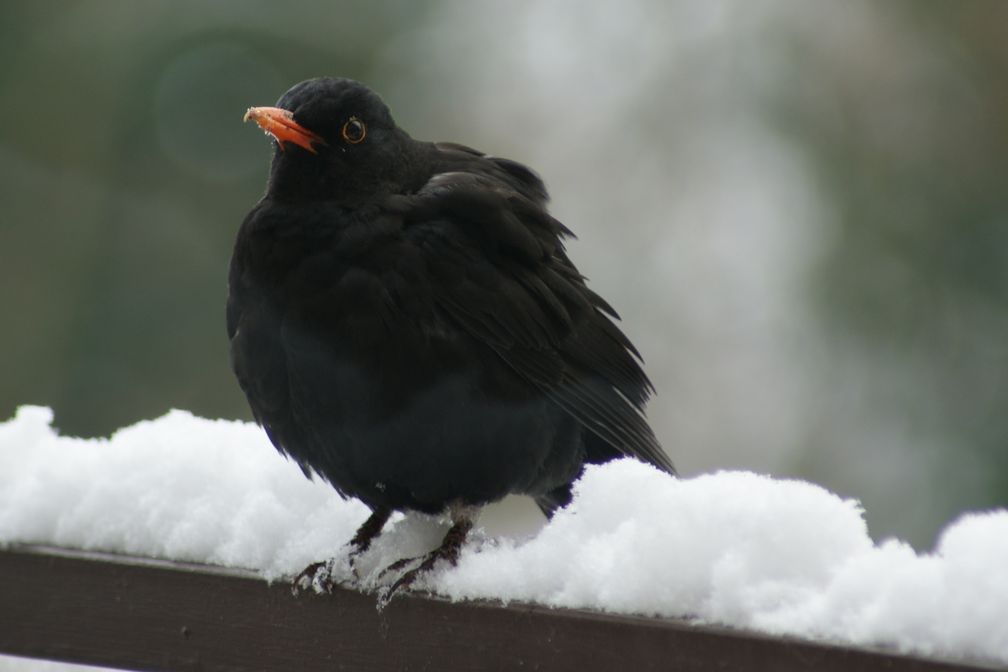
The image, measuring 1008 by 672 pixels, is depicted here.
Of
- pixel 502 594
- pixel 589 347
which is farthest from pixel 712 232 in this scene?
pixel 502 594

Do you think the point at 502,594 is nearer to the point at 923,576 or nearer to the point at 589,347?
the point at 923,576

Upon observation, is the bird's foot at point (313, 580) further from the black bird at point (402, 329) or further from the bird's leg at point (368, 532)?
the black bird at point (402, 329)

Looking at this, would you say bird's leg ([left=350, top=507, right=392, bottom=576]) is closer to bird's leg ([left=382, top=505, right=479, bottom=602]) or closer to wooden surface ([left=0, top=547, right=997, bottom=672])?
bird's leg ([left=382, top=505, right=479, bottom=602])

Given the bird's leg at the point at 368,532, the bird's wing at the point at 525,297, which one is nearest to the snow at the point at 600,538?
the bird's leg at the point at 368,532

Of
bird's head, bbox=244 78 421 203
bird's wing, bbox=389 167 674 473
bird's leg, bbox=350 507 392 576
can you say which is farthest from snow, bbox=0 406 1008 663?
bird's head, bbox=244 78 421 203

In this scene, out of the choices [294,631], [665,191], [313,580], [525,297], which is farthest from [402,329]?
[665,191]
